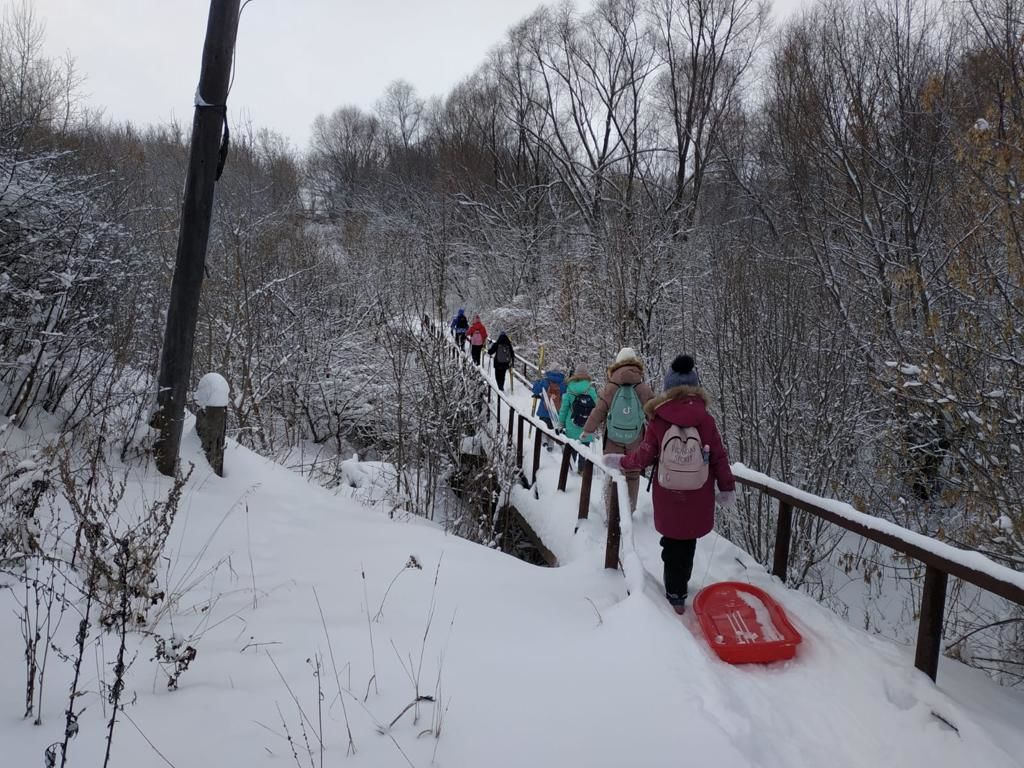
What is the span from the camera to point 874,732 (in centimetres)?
269

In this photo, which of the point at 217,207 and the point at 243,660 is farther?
the point at 217,207

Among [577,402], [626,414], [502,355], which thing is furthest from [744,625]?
[502,355]

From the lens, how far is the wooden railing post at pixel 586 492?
634 cm

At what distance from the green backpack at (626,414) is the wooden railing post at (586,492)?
57 centimetres

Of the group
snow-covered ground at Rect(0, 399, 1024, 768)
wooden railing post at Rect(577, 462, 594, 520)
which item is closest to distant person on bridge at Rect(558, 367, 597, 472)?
wooden railing post at Rect(577, 462, 594, 520)

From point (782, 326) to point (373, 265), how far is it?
780 inches

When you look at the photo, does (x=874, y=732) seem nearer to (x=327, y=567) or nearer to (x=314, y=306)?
(x=327, y=567)

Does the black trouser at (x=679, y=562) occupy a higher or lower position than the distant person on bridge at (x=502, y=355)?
lower

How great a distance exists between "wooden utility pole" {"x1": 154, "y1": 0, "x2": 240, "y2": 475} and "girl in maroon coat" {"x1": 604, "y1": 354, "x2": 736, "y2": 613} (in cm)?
418

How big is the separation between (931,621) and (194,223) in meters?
5.98

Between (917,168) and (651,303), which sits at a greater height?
(917,168)

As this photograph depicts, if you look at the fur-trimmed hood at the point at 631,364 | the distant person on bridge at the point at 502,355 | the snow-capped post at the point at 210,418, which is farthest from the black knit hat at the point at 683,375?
the distant person on bridge at the point at 502,355

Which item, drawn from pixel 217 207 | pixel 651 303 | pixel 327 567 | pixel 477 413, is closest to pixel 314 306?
pixel 217 207

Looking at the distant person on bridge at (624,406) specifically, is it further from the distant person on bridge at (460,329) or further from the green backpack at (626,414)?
the distant person on bridge at (460,329)
